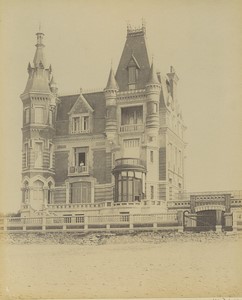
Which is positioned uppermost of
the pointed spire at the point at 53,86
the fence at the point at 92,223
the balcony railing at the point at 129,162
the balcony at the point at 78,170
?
the pointed spire at the point at 53,86

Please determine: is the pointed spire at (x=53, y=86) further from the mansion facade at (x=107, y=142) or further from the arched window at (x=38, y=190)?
the arched window at (x=38, y=190)

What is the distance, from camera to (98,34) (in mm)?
5305

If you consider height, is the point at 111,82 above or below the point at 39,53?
below

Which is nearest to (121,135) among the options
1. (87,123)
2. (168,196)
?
(87,123)

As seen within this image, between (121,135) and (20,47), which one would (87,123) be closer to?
(121,135)

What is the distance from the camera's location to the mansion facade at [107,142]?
204 inches

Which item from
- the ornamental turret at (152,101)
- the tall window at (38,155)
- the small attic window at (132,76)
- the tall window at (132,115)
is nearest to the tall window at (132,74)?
the small attic window at (132,76)

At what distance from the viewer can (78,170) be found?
538 cm

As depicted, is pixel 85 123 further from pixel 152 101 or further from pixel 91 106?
pixel 152 101

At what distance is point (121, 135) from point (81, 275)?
135 centimetres

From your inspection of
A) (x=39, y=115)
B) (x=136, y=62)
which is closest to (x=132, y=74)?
(x=136, y=62)

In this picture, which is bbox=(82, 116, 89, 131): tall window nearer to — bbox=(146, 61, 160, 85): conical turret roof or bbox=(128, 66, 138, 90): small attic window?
bbox=(128, 66, 138, 90): small attic window

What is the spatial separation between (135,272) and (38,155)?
1454mm

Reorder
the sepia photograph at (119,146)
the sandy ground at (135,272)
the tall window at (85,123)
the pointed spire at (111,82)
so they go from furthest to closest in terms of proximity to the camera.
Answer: the tall window at (85,123) < the pointed spire at (111,82) < the sepia photograph at (119,146) < the sandy ground at (135,272)
